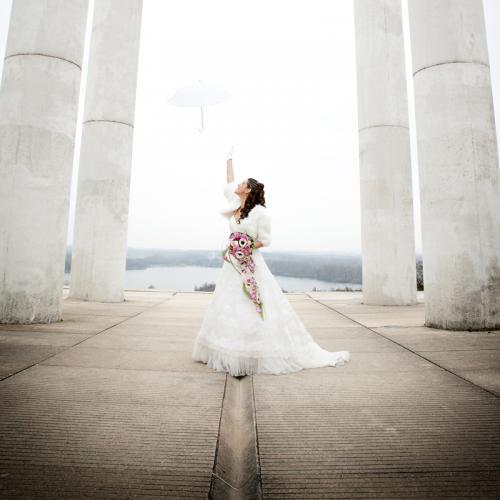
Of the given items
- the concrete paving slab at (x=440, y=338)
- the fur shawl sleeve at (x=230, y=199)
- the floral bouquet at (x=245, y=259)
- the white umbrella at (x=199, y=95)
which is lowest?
the concrete paving slab at (x=440, y=338)

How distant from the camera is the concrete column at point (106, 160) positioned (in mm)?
10375

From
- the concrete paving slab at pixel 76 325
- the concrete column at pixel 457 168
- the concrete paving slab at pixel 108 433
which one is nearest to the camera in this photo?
the concrete paving slab at pixel 108 433

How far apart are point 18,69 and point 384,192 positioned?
907 cm

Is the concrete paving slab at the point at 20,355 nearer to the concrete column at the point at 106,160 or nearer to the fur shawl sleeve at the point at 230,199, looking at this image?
the fur shawl sleeve at the point at 230,199

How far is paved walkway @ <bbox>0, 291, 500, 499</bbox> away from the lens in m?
1.78

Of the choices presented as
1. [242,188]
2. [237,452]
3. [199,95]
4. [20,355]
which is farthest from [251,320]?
[199,95]

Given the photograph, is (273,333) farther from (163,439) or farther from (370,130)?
(370,130)

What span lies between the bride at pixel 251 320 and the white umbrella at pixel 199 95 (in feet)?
8.75

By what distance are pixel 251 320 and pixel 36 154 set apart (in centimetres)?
515

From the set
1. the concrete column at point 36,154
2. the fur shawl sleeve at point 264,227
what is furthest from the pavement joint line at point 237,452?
the concrete column at point 36,154

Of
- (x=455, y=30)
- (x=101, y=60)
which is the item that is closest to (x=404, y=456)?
(x=455, y=30)

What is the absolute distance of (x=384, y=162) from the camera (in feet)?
33.7

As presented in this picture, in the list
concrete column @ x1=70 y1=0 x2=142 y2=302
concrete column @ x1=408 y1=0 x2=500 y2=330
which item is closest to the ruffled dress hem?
concrete column @ x1=408 y1=0 x2=500 y2=330

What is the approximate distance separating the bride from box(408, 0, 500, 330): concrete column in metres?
3.19
